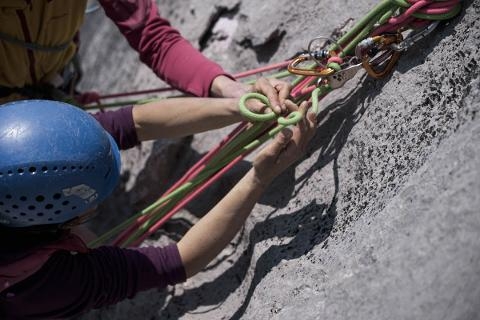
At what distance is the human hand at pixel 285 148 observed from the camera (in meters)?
1.71

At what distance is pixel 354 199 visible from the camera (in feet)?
5.61

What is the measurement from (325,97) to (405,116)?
430 mm

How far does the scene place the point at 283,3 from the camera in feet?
8.29

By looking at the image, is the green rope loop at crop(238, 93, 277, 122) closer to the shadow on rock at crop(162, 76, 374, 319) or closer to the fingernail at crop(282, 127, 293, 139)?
the fingernail at crop(282, 127, 293, 139)

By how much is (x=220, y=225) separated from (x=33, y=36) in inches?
32.3

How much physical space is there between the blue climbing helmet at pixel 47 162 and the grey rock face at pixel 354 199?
564mm

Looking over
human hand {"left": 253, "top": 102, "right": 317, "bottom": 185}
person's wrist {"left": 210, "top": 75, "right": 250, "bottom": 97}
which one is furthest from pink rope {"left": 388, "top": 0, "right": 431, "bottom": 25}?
person's wrist {"left": 210, "top": 75, "right": 250, "bottom": 97}

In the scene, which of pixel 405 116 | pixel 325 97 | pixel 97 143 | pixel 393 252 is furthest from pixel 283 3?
pixel 393 252

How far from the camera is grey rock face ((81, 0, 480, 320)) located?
1.32m

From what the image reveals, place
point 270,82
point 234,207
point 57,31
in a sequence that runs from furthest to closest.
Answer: point 57,31 < point 270,82 < point 234,207

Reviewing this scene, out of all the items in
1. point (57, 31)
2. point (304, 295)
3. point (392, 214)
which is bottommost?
point (304, 295)

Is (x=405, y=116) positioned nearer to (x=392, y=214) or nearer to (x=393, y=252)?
(x=392, y=214)

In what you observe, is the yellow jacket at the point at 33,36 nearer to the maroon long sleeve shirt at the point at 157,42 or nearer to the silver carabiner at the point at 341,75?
the maroon long sleeve shirt at the point at 157,42

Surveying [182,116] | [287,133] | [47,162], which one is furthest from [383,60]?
[47,162]
